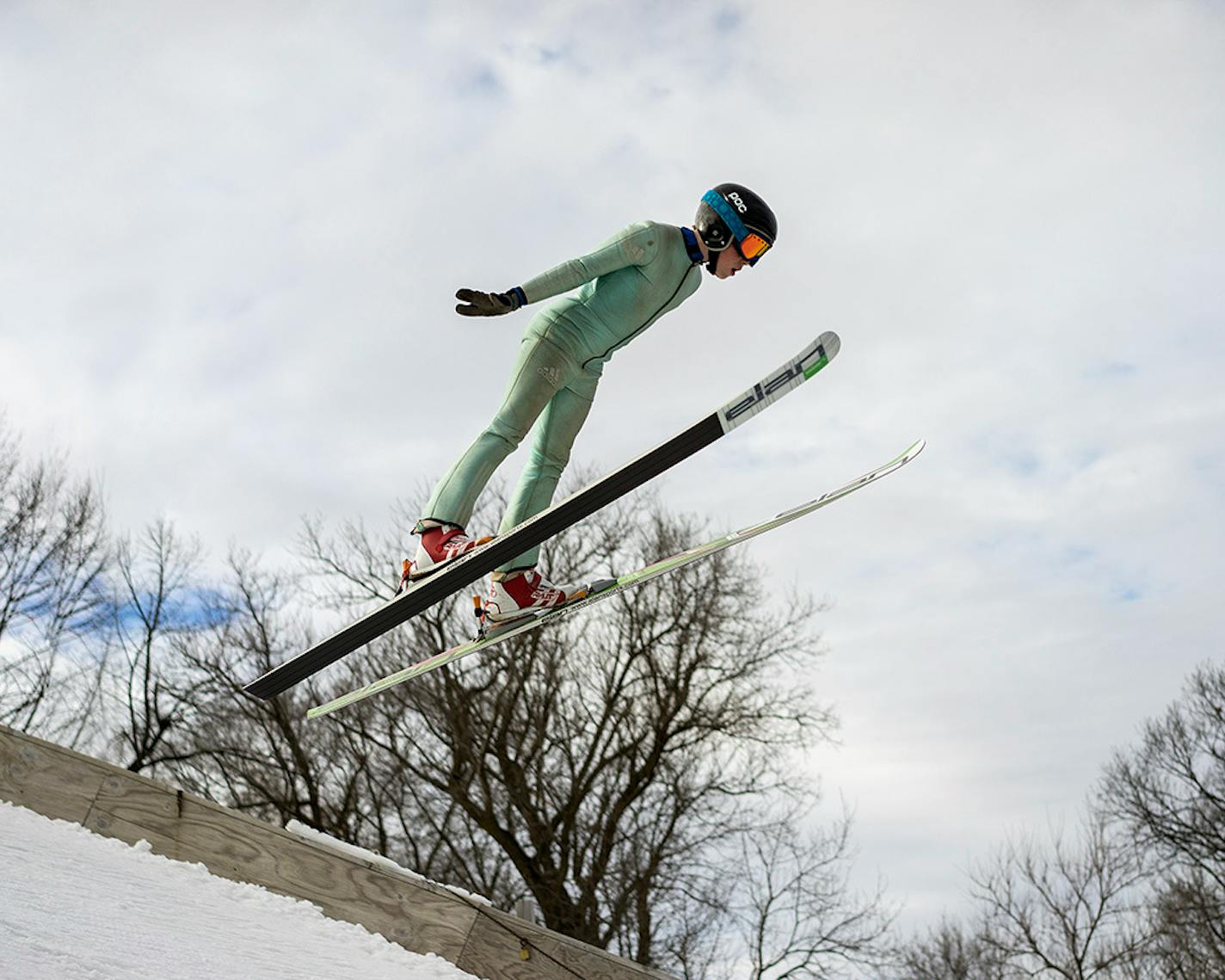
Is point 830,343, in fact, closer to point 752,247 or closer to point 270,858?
point 752,247

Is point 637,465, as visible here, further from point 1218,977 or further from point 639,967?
point 1218,977

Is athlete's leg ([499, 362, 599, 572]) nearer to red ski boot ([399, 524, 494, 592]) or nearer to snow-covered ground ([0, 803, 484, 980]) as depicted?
red ski boot ([399, 524, 494, 592])

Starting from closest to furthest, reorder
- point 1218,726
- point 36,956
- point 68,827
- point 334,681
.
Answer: point 36,956 < point 68,827 < point 334,681 < point 1218,726

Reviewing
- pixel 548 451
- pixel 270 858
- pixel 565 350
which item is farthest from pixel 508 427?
pixel 270 858

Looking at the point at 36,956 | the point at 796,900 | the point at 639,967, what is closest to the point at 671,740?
the point at 796,900

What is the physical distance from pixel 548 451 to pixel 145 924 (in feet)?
8.41

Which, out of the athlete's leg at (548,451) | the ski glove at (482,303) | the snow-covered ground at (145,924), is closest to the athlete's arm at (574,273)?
the ski glove at (482,303)

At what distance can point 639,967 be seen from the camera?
19.9ft

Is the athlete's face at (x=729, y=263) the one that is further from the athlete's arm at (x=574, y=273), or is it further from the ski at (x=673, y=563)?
the ski at (x=673, y=563)

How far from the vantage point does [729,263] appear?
16.7 feet

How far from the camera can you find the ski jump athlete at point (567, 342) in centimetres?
501

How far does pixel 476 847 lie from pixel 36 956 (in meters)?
20.0

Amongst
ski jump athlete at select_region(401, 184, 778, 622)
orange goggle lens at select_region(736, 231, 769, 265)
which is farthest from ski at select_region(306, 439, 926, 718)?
orange goggle lens at select_region(736, 231, 769, 265)

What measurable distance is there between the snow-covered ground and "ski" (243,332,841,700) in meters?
1.14
